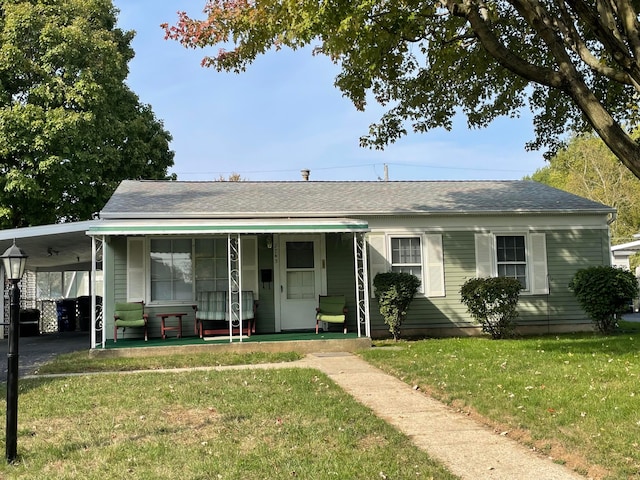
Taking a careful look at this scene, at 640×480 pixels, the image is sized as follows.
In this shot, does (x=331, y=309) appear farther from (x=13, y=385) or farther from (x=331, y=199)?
(x=13, y=385)

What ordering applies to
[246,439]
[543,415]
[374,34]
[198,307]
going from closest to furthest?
[246,439]
[543,415]
[374,34]
[198,307]

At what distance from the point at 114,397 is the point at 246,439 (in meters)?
2.65

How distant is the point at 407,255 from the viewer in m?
13.6

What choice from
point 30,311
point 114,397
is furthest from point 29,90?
point 114,397

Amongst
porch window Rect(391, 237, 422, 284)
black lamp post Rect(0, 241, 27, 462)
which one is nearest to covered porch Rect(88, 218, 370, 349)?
porch window Rect(391, 237, 422, 284)

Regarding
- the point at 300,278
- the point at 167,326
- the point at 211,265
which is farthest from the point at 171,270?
the point at 300,278

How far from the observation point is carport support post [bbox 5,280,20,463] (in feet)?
15.3

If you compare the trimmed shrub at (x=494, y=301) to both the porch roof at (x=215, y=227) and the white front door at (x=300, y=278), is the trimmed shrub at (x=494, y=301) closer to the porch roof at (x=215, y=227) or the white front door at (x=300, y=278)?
the porch roof at (x=215, y=227)

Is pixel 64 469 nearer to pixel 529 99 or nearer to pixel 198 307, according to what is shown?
pixel 198 307

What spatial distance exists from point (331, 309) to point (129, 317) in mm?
4231

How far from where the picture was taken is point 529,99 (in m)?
11.8

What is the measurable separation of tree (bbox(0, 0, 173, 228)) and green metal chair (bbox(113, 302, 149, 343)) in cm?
733

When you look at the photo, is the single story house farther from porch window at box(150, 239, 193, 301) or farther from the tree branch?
the tree branch

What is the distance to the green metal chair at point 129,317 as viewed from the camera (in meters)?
11.7
